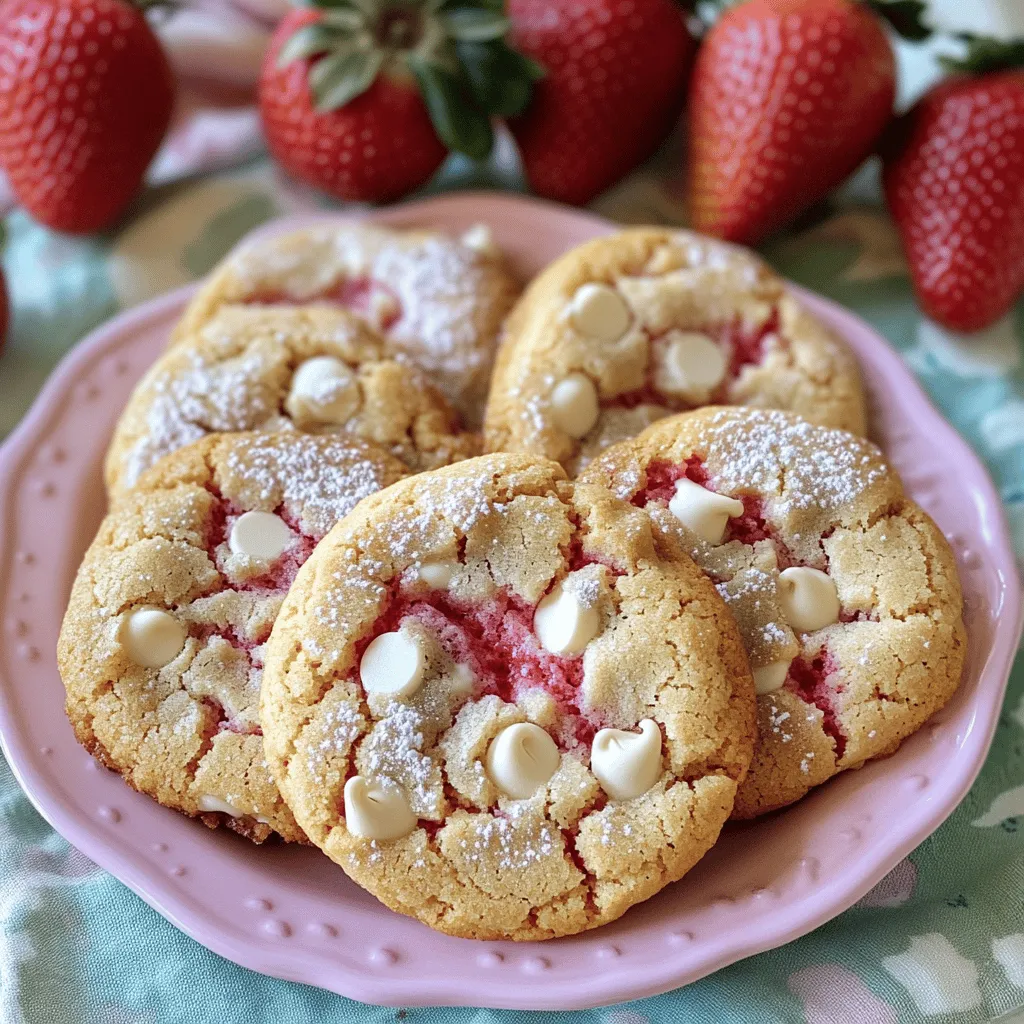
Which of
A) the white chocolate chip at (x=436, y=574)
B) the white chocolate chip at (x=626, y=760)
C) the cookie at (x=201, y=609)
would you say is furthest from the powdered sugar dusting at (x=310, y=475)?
the white chocolate chip at (x=626, y=760)

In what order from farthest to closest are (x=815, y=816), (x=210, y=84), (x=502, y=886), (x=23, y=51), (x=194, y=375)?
(x=210, y=84), (x=23, y=51), (x=194, y=375), (x=815, y=816), (x=502, y=886)

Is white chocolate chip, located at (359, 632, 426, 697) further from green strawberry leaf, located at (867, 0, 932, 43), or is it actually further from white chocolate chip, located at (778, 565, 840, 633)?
green strawberry leaf, located at (867, 0, 932, 43)

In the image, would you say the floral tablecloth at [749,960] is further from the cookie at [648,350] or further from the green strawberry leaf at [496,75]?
the green strawberry leaf at [496,75]

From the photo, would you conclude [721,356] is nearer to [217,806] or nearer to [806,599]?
[806,599]

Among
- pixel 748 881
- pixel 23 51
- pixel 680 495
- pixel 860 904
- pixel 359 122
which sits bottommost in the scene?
pixel 860 904

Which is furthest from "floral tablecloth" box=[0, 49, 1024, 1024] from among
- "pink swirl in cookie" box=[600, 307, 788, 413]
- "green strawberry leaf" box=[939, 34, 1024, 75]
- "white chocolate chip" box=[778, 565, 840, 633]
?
"green strawberry leaf" box=[939, 34, 1024, 75]

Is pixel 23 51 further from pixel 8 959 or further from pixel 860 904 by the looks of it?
pixel 860 904

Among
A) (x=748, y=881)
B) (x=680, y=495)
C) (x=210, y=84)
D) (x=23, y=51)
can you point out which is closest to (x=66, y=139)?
(x=23, y=51)
